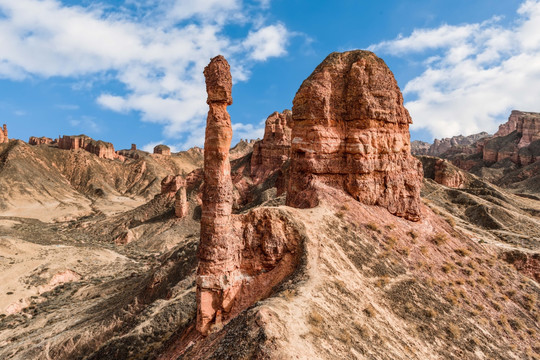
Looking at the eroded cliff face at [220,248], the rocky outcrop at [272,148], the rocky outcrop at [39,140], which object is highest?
the rocky outcrop at [39,140]

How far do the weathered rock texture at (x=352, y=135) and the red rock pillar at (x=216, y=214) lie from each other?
7571mm

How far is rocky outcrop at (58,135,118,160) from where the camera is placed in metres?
144

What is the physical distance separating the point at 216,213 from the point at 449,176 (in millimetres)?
64880

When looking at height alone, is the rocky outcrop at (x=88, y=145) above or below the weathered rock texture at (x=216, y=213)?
above

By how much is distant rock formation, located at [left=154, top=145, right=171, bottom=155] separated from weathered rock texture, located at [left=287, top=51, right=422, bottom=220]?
503ft

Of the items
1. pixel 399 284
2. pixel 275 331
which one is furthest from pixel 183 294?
pixel 275 331

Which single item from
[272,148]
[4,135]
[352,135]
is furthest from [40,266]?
[4,135]

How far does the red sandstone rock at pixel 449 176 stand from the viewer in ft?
221

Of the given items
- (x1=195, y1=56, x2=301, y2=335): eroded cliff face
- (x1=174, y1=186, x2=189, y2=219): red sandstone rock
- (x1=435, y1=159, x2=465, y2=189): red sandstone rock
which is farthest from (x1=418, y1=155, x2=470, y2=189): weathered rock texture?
(x1=195, y1=56, x2=301, y2=335): eroded cliff face

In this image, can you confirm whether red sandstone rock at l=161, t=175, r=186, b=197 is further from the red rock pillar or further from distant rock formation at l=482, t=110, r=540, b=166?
distant rock formation at l=482, t=110, r=540, b=166

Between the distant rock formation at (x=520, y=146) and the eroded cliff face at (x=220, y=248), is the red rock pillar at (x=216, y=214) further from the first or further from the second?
the distant rock formation at (x=520, y=146)

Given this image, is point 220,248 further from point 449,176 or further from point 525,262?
point 449,176

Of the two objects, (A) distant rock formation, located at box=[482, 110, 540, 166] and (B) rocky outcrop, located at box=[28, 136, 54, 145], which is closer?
(A) distant rock formation, located at box=[482, 110, 540, 166]

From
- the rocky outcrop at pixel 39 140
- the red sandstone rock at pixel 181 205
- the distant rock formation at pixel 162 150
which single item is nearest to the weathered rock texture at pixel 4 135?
the rocky outcrop at pixel 39 140
